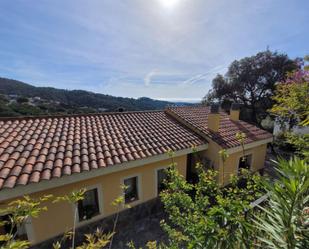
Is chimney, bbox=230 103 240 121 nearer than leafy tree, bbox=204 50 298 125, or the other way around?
chimney, bbox=230 103 240 121

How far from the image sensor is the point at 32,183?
454cm

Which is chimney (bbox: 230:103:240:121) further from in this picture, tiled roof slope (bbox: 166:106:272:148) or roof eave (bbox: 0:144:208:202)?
roof eave (bbox: 0:144:208:202)

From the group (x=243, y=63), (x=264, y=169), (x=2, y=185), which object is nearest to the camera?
(x=2, y=185)

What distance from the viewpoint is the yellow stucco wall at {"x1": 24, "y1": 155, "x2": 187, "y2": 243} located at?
5406 mm

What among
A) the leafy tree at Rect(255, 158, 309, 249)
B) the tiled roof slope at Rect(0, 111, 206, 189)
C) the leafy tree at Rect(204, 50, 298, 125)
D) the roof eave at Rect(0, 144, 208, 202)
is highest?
the leafy tree at Rect(204, 50, 298, 125)

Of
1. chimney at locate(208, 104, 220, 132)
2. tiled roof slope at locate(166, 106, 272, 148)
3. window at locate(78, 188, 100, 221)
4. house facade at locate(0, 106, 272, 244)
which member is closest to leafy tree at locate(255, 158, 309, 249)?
house facade at locate(0, 106, 272, 244)

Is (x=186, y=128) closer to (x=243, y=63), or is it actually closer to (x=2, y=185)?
(x=2, y=185)

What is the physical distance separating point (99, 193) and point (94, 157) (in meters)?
1.49

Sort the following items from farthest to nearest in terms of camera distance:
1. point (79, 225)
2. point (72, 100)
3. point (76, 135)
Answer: point (72, 100) → point (76, 135) → point (79, 225)

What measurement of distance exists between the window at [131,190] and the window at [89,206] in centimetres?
126

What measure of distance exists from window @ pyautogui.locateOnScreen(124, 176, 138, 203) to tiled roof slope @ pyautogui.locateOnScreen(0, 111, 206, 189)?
1384 mm

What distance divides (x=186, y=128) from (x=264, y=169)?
6.91 m

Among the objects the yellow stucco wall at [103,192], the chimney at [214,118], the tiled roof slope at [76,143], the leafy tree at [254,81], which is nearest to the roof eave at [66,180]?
the tiled roof slope at [76,143]

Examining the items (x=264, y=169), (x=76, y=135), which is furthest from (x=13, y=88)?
(x=264, y=169)
